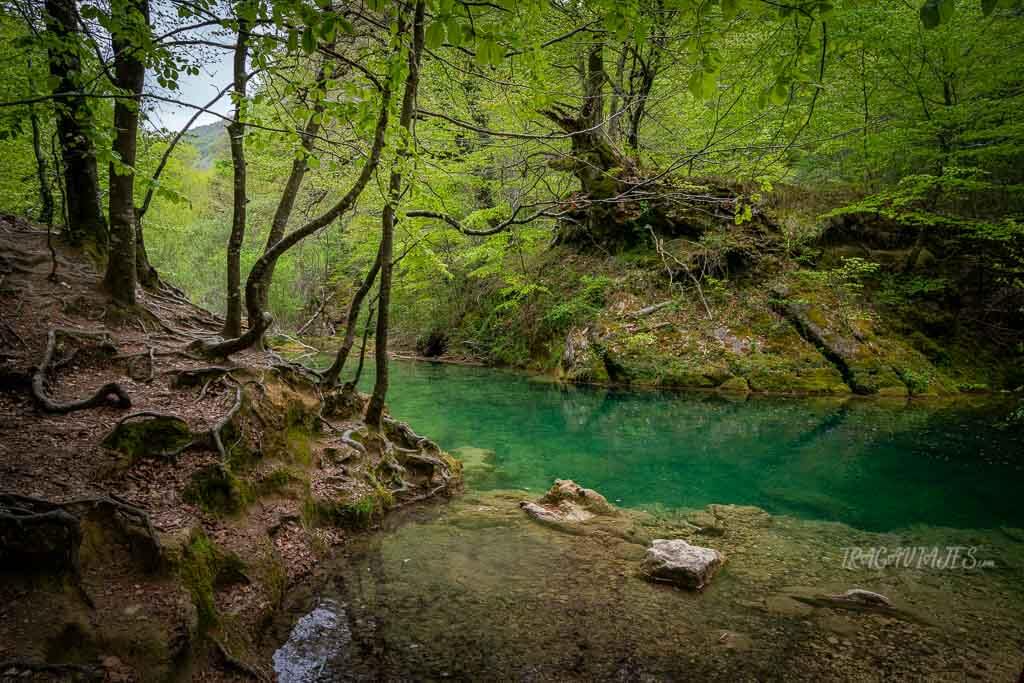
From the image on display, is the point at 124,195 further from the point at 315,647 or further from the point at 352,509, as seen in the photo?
the point at 315,647

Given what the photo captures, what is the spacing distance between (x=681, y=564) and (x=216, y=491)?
4522 mm

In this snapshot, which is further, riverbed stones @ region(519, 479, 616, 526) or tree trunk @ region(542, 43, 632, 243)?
tree trunk @ region(542, 43, 632, 243)

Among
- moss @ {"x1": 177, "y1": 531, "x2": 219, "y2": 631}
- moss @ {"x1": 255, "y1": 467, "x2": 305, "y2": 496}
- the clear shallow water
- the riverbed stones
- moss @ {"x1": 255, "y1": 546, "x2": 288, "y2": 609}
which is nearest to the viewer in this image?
moss @ {"x1": 177, "y1": 531, "x2": 219, "y2": 631}

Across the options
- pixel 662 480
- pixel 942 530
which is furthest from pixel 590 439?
pixel 942 530

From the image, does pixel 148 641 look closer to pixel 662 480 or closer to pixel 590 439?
pixel 662 480

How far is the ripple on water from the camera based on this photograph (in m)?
3.63

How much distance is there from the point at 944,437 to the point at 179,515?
13.7 m

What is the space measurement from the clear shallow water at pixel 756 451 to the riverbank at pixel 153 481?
9.39ft

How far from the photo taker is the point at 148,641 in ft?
10.2

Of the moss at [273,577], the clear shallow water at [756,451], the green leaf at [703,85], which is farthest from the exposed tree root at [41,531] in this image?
the clear shallow water at [756,451]

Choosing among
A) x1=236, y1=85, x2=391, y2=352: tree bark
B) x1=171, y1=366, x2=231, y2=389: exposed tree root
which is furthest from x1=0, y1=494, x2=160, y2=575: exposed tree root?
x1=236, y1=85, x2=391, y2=352: tree bark

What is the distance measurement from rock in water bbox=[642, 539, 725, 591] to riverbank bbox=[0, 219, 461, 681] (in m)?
3.41

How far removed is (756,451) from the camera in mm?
10742

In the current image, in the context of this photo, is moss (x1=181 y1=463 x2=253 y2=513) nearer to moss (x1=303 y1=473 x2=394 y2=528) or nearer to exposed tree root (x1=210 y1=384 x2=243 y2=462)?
exposed tree root (x1=210 y1=384 x2=243 y2=462)
